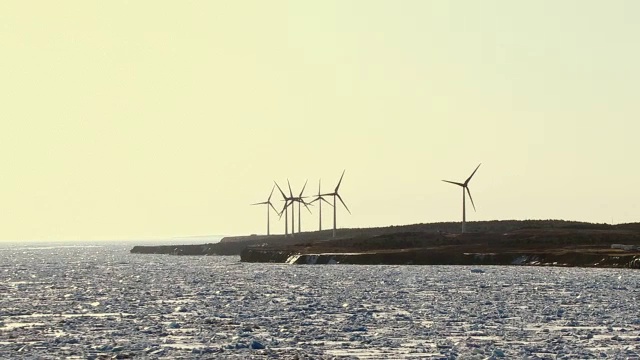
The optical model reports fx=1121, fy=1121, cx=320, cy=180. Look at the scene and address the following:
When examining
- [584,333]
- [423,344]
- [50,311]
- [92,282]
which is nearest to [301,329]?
[423,344]

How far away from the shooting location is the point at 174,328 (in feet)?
205

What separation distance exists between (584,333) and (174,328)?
22332 mm

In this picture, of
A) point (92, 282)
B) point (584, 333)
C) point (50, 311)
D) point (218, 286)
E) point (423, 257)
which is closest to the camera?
point (584, 333)

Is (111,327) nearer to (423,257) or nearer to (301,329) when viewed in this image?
(301,329)

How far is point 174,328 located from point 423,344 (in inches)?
620

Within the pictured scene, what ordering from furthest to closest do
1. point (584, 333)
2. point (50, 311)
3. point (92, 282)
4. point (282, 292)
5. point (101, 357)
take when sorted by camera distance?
1. point (92, 282)
2. point (282, 292)
3. point (50, 311)
4. point (584, 333)
5. point (101, 357)

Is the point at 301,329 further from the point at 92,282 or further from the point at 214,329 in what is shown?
the point at 92,282

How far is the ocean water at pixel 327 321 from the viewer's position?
51.5m

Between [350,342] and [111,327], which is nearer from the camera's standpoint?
[350,342]

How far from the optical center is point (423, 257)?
195375mm

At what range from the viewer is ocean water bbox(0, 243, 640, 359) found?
2029 inches

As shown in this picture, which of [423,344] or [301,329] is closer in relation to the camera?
[423,344]

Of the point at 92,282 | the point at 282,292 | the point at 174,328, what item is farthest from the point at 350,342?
the point at 92,282

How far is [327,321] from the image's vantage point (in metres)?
67.2
